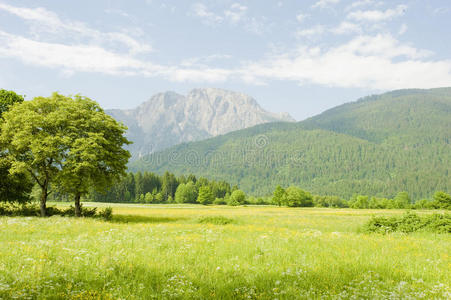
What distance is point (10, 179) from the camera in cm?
3020

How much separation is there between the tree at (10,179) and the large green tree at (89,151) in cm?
511

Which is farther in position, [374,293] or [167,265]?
[167,265]

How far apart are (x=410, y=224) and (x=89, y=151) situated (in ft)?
100

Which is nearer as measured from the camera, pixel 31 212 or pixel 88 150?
pixel 88 150

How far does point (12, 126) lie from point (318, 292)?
32786 mm

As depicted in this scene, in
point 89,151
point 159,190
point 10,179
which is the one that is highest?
point 89,151

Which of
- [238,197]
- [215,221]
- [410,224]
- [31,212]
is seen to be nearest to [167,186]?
[238,197]

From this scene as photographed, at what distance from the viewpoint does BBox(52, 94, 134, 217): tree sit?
27.6m

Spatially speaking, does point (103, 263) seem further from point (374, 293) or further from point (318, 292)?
point (374, 293)

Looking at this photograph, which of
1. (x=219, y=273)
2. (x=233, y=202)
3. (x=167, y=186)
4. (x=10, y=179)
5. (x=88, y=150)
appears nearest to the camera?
(x=219, y=273)

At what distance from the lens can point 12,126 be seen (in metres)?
27.8

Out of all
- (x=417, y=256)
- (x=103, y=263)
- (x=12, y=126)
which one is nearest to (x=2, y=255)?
(x=103, y=263)

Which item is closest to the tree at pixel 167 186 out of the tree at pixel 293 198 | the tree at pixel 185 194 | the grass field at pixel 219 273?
the tree at pixel 185 194

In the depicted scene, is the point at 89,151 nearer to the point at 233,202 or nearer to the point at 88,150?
the point at 88,150
